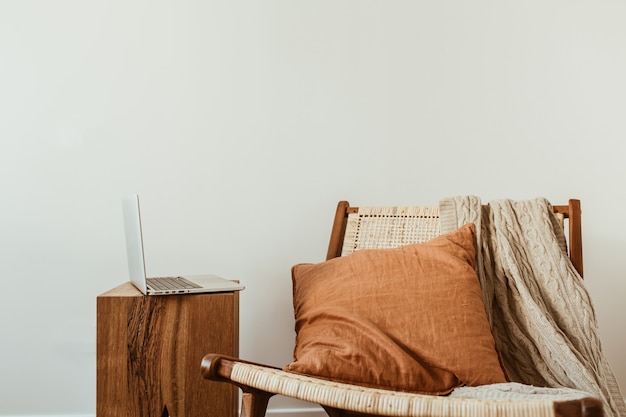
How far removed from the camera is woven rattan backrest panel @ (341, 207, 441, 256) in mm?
1467

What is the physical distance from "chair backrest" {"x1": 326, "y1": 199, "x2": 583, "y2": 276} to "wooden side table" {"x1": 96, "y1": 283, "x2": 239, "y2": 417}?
494 millimetres

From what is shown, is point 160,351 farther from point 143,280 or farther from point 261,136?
point 261,136

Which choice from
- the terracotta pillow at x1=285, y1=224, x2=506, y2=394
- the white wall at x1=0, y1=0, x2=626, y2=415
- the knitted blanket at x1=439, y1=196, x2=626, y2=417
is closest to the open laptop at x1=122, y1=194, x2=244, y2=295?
the terracotta pillow at x1=285, y1=224, x2=506, y2=394

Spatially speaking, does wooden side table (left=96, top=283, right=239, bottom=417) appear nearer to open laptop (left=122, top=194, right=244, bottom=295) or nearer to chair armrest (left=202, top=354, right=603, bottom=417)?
open laptop (left=122, top=194, right=244, bottom=295)

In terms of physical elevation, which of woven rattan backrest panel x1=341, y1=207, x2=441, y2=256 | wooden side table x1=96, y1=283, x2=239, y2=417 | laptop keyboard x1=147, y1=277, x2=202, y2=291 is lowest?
wooden side table x1=96, y1=283, x2=239, y2=417

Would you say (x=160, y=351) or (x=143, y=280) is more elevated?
(x=143, y=280)

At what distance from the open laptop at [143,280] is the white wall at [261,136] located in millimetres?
378

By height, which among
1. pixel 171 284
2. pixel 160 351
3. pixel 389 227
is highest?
pixel 389 227

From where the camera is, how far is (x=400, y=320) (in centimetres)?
117

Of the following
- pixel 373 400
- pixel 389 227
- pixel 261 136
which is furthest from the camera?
pixel 261 136

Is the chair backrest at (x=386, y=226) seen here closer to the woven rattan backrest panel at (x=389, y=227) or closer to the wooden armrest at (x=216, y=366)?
the woven rattan backrest panel at (x=389, y=227)

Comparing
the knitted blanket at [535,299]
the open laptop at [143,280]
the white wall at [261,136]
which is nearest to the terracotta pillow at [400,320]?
the knitted blanket at [535,299]

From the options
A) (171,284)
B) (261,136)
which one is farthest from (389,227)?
(171,284)

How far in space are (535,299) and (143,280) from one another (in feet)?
2.86
